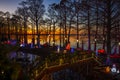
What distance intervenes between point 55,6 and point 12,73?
53.5m

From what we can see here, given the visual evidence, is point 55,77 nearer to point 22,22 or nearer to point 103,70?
point 103,70

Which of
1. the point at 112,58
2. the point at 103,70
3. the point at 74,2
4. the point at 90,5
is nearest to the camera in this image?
the point at 103,70

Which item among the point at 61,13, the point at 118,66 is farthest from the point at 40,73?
the point at 61,13

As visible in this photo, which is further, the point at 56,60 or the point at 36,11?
the point at 36,11

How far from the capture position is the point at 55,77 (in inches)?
1289

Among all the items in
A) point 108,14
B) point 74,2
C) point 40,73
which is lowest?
point 40,73

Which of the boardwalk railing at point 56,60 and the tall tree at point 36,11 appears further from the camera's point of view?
the tall tree at point 36,11

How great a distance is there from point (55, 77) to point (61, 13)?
28698 millimetres

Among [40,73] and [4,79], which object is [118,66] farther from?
[4,79]

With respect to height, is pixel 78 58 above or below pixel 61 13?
below

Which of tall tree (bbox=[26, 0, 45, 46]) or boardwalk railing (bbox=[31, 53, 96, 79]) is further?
tall tree (bbox=[26, 0, 45, 46])

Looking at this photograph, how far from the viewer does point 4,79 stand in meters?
8.47

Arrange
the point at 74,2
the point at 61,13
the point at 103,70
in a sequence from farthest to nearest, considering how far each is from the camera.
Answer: the point at 61,13, the point at 74,2, the point at 103,70

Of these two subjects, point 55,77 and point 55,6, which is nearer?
point 55,77
